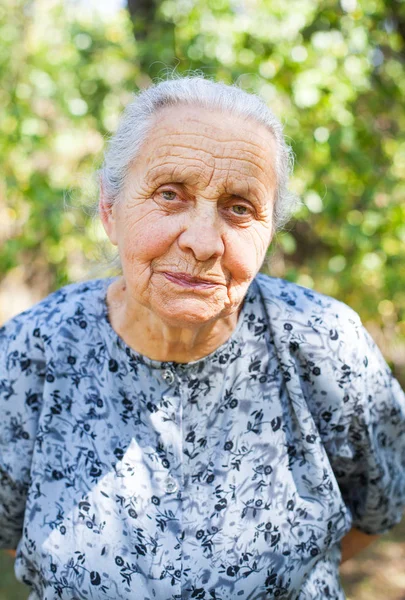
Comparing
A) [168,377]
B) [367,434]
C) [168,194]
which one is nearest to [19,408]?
[168,377]

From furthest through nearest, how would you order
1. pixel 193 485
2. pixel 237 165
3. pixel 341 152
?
pixel 341 152 < pixel 193 485 < pixel 237 165

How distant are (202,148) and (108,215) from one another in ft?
1.24

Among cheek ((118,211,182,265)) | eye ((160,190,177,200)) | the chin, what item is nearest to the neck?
the chin

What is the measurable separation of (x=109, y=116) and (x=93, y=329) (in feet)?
6.57

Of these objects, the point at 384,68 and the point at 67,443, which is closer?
the point at 67,443

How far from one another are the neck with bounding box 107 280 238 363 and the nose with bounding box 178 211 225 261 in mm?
261

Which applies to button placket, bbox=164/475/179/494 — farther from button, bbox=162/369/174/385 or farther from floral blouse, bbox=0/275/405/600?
button, bbox=162/369/174/385

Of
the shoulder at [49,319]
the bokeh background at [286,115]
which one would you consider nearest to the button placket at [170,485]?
the shoulder at [49,319]

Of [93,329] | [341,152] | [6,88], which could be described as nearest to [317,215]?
[341,152]

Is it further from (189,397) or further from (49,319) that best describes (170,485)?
(49,319)

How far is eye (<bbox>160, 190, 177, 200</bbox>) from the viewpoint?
61.8 inches

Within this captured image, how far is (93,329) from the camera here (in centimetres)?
188

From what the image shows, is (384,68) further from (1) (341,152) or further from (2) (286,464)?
(2) (286,464)

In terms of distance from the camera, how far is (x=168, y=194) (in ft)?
5.16
